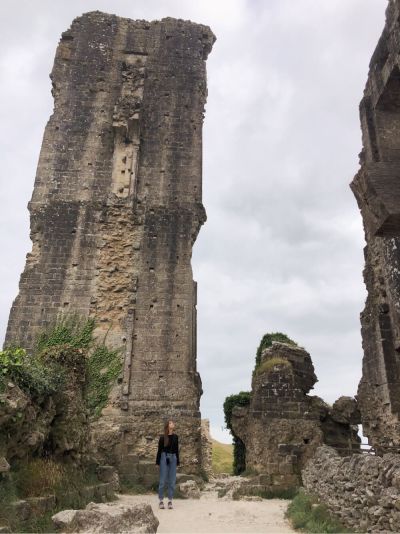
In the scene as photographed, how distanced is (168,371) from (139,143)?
23.5 ft

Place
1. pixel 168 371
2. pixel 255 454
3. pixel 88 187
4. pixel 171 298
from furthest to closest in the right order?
pixel 88 187 < pixel 171 298 < pixel 168 371 < pixel 255 454

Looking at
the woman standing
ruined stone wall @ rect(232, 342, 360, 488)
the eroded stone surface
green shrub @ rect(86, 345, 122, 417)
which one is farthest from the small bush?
the eroded stone surface

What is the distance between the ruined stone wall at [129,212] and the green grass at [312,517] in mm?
4230

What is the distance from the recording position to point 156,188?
1376 centimetres

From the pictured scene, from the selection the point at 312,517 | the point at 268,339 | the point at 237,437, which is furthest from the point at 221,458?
the point at 312,517

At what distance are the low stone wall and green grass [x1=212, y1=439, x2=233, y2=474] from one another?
1364 cm

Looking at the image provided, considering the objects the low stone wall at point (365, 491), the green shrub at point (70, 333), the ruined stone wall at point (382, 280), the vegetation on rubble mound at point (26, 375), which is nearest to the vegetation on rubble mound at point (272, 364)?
the ruined stone wall at point (382, 280)

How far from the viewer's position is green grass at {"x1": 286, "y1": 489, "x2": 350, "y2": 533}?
537 centimetres

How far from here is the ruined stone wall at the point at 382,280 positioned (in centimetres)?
707

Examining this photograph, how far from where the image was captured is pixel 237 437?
682 inches

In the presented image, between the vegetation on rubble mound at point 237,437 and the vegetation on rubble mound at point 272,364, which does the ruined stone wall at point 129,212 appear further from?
the vegetation on rubble mound at point 237,437

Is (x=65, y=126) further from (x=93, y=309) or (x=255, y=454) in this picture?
(x=255, y=454)

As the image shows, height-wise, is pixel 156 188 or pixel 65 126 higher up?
pixel 65 126

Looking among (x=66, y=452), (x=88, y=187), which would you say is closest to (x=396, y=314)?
(x=66, y=452)
